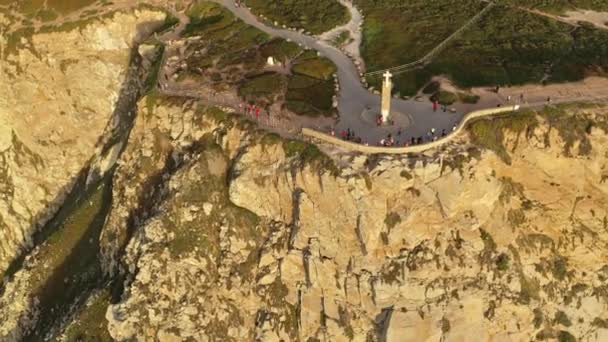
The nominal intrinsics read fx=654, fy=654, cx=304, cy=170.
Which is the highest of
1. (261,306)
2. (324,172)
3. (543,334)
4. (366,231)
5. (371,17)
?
(371,17)

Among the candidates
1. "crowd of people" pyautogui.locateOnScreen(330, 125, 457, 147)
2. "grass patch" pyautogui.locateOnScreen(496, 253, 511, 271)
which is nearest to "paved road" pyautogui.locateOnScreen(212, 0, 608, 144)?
"crowd of people" pyautogui.locateOnScreen(330, 125, 457, 147)

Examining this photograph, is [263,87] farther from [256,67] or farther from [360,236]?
[360,236]

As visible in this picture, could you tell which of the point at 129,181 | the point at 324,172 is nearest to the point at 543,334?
the point at 324,172

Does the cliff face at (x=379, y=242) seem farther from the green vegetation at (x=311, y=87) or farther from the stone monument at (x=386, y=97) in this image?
the stone monument at (x=386, y=97)

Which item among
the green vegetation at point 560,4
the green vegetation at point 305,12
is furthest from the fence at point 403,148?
the green vegetation at point 560,4

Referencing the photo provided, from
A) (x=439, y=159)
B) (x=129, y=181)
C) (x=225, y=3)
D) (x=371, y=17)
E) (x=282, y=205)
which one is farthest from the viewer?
(x=225, y=3)

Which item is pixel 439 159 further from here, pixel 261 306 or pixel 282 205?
pixel 261 306

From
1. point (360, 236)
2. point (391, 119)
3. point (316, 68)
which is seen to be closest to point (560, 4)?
point (316, 68)
